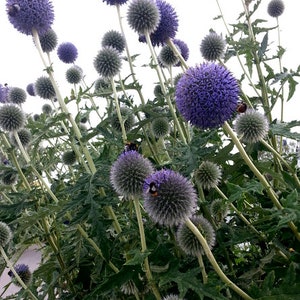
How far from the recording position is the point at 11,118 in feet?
9.57

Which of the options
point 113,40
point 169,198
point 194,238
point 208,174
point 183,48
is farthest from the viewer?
point 113,40

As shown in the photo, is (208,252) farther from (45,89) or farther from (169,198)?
(45,89)

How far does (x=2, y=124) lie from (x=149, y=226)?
1.53m

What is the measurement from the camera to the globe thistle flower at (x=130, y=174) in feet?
5.65

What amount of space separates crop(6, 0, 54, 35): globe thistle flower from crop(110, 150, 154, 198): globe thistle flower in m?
1.18

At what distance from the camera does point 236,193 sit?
1463 mm

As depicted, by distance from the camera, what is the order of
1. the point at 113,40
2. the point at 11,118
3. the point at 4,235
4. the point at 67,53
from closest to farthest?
the point at 4,235 < the point at 11,118 < the point at 113,40 < the point at 67,53

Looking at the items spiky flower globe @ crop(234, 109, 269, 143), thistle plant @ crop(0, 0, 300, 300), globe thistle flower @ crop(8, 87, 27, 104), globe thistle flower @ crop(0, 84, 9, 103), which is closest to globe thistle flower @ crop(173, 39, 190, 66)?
thistle plant @ crop(0, 0, 300, 300)

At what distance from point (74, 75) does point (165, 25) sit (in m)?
1.65

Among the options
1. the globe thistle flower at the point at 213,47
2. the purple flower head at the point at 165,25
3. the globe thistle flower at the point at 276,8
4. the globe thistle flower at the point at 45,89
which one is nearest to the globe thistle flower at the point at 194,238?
the purple flower head at the point at 165,25

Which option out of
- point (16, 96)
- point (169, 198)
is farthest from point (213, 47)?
point (16, 96)

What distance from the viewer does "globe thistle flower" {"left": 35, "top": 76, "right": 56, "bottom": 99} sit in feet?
10.7

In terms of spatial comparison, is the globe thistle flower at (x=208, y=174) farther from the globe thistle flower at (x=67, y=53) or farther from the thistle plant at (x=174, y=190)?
the globe thistle flower at (x=67, y=53)

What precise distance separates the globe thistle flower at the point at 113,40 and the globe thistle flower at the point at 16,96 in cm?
107
